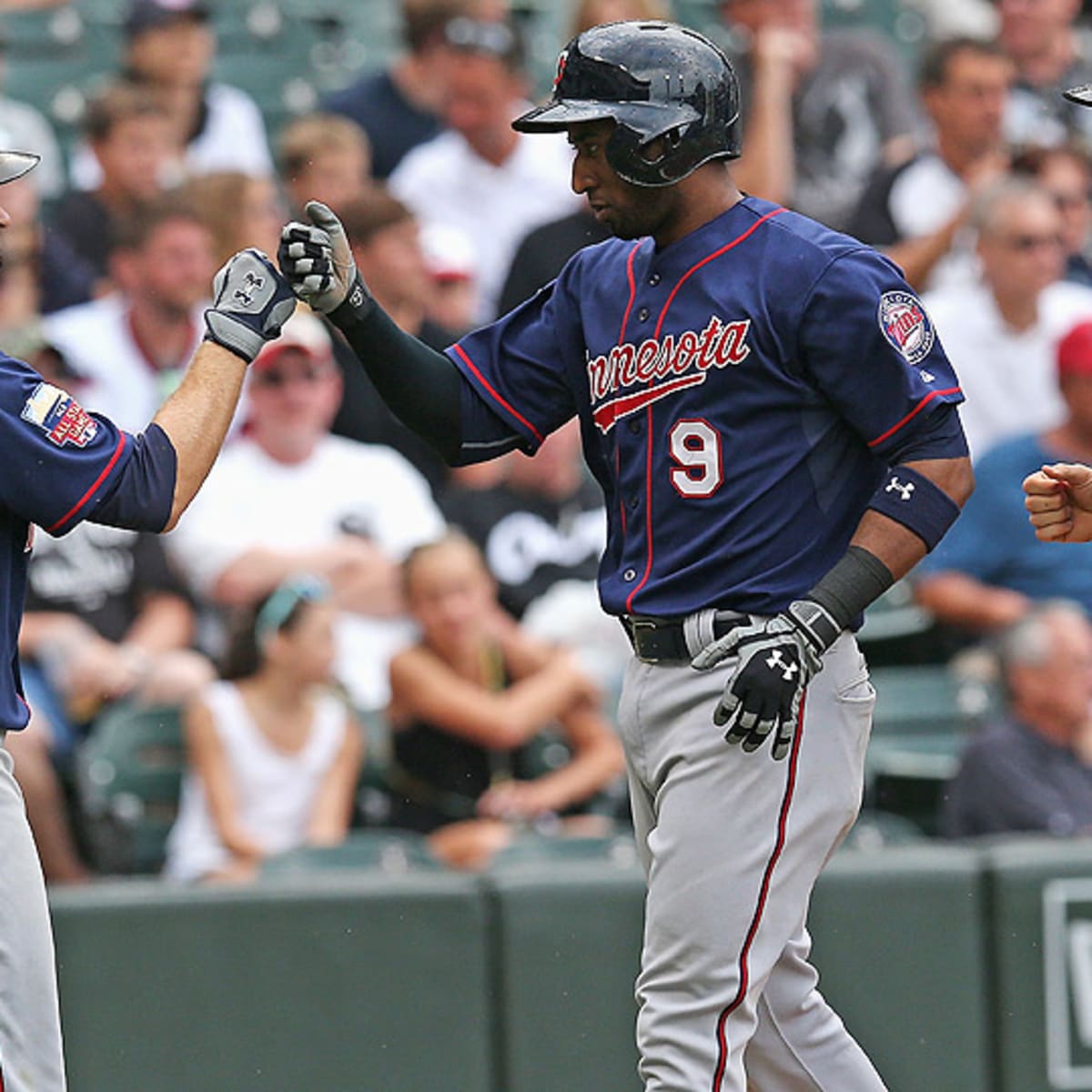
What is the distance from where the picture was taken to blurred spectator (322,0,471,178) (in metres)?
7.49

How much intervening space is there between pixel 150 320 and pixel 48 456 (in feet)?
11.2

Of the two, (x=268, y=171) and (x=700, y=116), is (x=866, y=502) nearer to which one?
(x=700, y=116)

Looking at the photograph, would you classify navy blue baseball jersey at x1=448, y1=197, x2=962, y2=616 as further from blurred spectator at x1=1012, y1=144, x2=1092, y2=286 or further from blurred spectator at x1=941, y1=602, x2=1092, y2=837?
blurred spectator at x1=1012, y1=144, x2=1092, y2=286

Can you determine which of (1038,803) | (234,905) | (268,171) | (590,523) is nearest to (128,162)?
(268,171)

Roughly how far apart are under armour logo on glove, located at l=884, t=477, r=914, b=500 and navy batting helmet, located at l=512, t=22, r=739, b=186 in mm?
597

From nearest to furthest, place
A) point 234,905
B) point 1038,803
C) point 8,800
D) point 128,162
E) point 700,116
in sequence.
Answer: point 8,800
point 700,116
point 234,905
point 1038,803
point 128,162

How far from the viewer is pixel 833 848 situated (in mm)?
3498

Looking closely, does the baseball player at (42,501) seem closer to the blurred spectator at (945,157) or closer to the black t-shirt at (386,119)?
the black t-shirt at (386,119)

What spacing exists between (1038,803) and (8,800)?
3.13m

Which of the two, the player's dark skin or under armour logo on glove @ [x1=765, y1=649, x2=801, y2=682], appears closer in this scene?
under armour logo on glove @ [x1=765, y1=649, x2=801, y2=682]

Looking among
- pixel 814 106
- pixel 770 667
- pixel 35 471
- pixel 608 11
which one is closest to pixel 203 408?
pixel 35 471

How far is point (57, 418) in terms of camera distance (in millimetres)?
3201

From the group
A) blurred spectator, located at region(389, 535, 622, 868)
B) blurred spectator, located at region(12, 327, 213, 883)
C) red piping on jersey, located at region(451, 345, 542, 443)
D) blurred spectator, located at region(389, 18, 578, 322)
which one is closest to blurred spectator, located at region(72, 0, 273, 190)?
blurred spectator, located at region(389, 18, 578, 322)

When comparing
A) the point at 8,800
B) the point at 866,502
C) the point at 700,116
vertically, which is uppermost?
the point at 700,116
